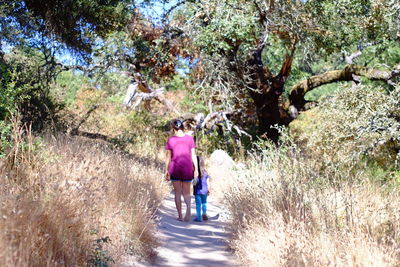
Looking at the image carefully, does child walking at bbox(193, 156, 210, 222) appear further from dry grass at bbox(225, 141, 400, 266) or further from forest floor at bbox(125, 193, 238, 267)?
dry grass at bbox(225, 141, 400, 266)

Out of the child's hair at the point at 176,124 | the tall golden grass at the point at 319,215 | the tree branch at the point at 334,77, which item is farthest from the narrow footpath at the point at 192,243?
the tree branch at the point at 334,77

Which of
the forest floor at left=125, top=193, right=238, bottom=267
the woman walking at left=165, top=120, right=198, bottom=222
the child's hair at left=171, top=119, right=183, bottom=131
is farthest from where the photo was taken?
the child's hair at left=171, top=119, right=183, bottom=131

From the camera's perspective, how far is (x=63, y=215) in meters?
4.48

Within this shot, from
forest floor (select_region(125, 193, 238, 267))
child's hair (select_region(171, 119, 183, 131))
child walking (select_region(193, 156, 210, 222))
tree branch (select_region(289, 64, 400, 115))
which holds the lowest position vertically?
forest floor (select_region(125, 193, 238, 267))

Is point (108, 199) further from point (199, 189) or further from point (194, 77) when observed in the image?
point (194, 77)

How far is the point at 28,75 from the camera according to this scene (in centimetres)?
1260

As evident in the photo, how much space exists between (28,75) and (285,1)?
6.92 meters

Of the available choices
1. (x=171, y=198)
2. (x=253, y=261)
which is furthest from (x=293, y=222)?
(x=171, y=198)

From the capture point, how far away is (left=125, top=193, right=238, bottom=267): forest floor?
6.41 meters

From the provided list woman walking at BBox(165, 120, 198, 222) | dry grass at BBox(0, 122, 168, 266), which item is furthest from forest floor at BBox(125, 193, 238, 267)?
woman walking at BBox(165, 120, 198, 222)

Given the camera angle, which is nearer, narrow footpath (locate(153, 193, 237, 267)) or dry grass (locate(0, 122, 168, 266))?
dry grass (locate(0, 122, 168, 266))

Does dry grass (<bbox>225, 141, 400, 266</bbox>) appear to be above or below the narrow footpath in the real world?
above

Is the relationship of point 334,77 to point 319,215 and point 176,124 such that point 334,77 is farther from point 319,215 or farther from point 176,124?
point 319,215

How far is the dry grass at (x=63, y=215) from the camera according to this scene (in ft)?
12.1
